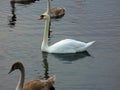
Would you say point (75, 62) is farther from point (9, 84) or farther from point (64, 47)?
point (9, 84)

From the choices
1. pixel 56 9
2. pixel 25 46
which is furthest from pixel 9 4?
pixel 25 46

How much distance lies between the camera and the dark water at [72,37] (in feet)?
43.2

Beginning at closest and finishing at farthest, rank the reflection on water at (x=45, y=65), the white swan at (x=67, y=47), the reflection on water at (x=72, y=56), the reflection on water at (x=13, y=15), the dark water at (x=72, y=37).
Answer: the dark water at (x=72, y=37) < the reflection on water at (x=45, y=65) < the reflection on water at (x=72, y=56) < the white swan at (x=67, y=47) < the reflection on water at (x=13, y=15)

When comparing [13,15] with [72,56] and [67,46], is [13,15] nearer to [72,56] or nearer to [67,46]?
[67,46]

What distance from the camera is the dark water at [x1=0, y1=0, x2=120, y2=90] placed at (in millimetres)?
13156

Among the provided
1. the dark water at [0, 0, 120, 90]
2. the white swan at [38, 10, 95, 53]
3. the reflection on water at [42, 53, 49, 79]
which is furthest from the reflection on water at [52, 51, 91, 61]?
the reflection on water at [42, 53, 49, 79]

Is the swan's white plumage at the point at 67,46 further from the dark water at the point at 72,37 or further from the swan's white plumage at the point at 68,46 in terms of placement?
the dark water at the point at 72,37

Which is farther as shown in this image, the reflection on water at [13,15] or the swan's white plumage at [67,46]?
the reflection on water at [13,15]

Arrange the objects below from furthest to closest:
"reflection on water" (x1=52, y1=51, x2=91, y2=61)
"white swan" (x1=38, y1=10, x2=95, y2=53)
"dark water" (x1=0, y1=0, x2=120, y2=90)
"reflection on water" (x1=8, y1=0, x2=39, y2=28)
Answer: "reflection on water" (x1=8, y1=0, x2=39, y2=28) < "white swan" (x1=38, y1=10, x2=95, y2=53) < "reflection on water" (x1=52, y1=51, x2=91, y2=61) < "dark water" (x1=0, y1=0, x2=120, y2=90)

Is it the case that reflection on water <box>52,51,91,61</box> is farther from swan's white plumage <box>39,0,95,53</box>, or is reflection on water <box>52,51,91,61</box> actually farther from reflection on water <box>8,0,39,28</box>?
reflection on water <box>8,0,39,28</box>

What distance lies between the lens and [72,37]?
1653 centimetres

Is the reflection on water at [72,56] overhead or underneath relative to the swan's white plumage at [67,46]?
underneath

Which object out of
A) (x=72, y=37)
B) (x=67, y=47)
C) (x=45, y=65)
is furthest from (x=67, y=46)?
(x=45, y=65)

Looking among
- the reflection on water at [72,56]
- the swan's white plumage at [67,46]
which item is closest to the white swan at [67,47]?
the swan's white plumage at [67,46]
